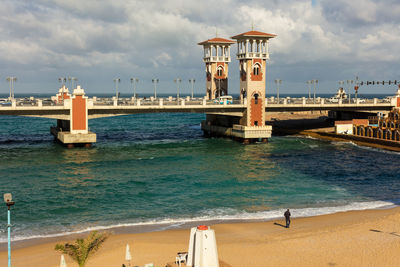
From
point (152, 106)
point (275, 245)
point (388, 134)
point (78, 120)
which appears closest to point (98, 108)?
point (78, 120)

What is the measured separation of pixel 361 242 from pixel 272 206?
1113 cm

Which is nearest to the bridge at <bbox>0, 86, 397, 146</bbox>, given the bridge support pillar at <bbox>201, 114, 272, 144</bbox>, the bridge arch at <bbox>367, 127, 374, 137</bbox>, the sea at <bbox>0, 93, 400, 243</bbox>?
the bridge support pillar at <bbox>201, 114, 272, 144</bbox>

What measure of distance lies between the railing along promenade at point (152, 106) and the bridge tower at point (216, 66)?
11.6 m

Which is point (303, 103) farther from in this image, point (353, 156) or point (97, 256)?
point (97, 256)

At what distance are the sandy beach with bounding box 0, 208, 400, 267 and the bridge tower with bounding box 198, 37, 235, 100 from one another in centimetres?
6433

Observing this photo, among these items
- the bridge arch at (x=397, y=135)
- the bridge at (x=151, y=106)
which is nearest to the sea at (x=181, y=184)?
the bridge arch at (x=397, y=135)

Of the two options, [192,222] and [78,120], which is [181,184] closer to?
[192,222]

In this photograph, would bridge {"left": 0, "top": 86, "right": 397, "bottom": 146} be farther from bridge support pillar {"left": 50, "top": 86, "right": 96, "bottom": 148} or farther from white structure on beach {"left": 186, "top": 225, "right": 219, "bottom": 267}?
white structure on beach {"left": 186, "top": 225, "right": 219, "bottom": 267}

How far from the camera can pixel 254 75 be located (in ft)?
275

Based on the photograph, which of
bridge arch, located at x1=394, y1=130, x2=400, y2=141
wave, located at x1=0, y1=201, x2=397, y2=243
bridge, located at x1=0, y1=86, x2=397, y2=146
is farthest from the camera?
bridge arch, located at x1=394, y1=130, x2=400, y2=141

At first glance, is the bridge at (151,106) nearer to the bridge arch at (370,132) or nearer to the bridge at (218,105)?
the bridge at (218,105)

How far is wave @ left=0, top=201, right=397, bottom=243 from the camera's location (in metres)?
32.4

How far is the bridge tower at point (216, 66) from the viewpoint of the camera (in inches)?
3755

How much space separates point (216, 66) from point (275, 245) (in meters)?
70.5
